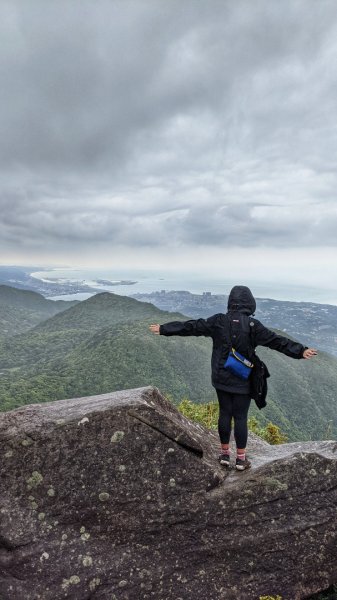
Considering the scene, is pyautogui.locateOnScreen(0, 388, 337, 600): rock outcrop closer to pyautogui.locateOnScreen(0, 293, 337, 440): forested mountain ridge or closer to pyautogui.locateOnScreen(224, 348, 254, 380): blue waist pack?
pyautogui.locateOnScreen(224, 348, 254, 380): blue waist pack

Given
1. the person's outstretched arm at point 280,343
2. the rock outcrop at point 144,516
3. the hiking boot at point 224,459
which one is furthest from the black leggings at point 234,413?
the person's outstretched arm at point 280,343

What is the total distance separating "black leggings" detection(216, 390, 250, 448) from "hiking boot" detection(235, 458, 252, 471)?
1.16ft

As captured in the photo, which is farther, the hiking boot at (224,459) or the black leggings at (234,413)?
the hiking boot at (224,459)

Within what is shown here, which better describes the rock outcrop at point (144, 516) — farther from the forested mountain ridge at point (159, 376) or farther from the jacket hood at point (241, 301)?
the forested mountain ridge at point (159, 376)

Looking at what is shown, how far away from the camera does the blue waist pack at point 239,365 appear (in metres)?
9.20

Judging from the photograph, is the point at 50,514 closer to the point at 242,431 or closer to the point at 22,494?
the point at 22,494

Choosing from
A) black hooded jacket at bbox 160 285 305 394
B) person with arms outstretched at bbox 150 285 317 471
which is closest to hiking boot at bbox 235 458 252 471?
person with arms outstretched at bbox 150 285 317 471

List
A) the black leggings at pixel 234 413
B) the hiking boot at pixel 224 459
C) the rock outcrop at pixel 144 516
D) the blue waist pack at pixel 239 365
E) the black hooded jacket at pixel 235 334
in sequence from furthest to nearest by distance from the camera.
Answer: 1. the hiking boot at pixel 224 459
2. the black leggings at pixel 234 413
3. the black hooded jacket at pixel 235 334
4. the blue waist pack at pixel 239 365
5. the rock outcrop at pixel 144 516

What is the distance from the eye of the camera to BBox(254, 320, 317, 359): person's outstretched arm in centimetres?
909

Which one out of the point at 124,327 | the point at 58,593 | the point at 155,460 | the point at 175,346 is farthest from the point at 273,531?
the point at 124,327

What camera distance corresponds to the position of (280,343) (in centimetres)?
927

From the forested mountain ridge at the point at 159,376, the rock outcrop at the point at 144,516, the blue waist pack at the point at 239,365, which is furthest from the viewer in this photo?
the forested mountain ridge at the point at 159,376

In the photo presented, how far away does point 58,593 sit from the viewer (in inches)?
299

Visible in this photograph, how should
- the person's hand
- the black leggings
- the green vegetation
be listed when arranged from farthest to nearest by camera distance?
1. the green vegetation
2. the black leggings
3. the person's hand
